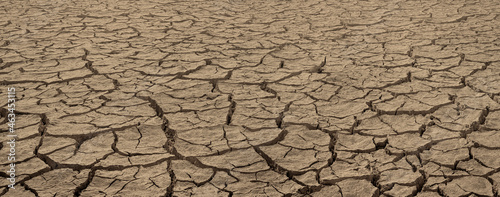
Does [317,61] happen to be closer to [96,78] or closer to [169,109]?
[169,109]

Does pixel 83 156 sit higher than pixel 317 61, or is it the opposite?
pixel 317 61

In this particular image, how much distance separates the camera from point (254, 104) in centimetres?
288

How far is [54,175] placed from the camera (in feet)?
7.05

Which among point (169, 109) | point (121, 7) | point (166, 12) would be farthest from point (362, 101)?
point (121, 7)

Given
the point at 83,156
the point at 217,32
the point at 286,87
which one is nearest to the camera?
the point at 83,156

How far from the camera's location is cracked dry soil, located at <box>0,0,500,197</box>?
2.15 m

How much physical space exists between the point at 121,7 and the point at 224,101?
9.58 feet

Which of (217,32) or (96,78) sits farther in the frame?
(217,32)

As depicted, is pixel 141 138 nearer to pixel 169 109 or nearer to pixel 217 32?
pixel 169 109

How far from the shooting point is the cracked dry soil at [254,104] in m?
2.15

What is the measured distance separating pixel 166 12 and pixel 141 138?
2937mm

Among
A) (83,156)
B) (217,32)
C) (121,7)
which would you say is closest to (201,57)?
(217,32)

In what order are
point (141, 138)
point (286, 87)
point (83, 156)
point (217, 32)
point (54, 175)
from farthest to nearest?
1. point (217, 32)
2. point (286, 87)
3. point (141, 138)
4. point (83, 156)
5. point (54, 175)

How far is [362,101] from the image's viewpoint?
114 inches
